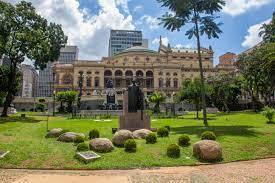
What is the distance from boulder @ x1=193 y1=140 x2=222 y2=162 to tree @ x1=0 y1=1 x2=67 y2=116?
30.8m

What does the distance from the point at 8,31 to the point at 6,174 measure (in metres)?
32.1

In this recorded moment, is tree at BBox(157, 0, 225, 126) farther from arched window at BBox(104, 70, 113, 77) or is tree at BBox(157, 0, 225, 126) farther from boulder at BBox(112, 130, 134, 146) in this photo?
arched window at BBox(104, 70, 113, 77)

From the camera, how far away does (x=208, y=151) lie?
53.0 feet

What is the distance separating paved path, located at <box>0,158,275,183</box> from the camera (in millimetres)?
12336

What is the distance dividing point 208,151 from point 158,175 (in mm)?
4066

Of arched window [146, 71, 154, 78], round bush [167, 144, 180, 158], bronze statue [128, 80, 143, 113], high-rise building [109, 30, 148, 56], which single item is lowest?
round bush [167, 144, 180, 158]

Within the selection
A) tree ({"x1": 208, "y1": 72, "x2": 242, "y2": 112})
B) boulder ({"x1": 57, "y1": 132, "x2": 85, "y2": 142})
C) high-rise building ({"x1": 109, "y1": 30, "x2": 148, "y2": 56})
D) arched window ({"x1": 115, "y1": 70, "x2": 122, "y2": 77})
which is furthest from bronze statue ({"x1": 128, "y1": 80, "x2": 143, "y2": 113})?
high-rise building ({"x1": 109, "y1": 30, "x2": 148, "y2": 56})

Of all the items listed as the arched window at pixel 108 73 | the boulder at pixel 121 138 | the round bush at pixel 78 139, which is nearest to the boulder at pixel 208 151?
the boulder at pixel 121 138

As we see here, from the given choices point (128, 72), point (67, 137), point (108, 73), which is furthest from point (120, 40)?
point (67, 137)

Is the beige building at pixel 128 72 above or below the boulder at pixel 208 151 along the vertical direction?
above

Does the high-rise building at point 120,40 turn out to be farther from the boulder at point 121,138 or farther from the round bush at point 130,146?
the round bush at point 130,146

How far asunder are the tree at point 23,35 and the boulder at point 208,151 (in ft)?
101

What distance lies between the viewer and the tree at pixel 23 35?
133ft

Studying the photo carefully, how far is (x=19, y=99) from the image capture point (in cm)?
9100
